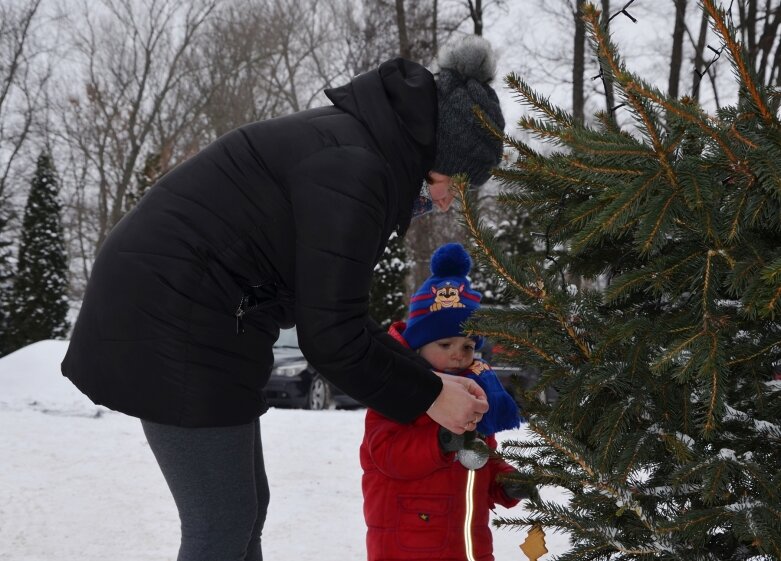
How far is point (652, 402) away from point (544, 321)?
29 centimetres

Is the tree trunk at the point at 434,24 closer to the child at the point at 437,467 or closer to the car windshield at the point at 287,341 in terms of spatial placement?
the car windshield at the point at 287,341

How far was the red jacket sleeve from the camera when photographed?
8.32 ft

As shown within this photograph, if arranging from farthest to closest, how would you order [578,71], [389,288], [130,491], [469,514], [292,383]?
[389,288]
[578,71]
[292,383]
[130,491]
[469,514]

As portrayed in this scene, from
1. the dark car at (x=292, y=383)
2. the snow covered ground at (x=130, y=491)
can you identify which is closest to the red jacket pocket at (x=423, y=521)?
the snow covered ground at (x=130, y=491)

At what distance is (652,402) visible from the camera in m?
1.71

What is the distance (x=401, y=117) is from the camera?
6.09 ft

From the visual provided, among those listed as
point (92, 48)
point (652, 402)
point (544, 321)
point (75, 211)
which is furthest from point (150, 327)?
point (75, 211)

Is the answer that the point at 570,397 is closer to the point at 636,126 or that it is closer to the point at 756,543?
the point at 756,543

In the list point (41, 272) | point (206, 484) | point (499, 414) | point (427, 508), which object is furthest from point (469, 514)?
point (41, 272)

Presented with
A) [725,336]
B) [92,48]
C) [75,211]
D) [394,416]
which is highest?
[92,48]

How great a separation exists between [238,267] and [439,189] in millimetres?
527

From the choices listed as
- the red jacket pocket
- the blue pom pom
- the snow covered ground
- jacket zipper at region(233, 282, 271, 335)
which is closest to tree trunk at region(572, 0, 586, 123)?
the snow covered ground

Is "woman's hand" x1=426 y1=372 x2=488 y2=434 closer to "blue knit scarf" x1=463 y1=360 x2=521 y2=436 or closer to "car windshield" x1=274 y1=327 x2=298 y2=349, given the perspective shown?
"blue knit scarf" x1=463 y1=360 x2=521 y2=436

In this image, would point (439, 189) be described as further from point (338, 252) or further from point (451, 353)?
point (451, 353)
